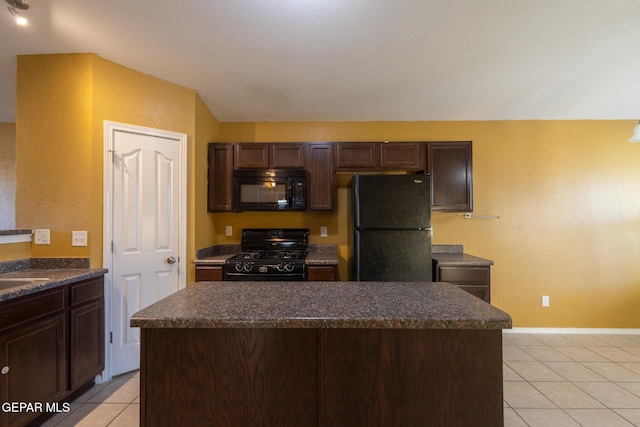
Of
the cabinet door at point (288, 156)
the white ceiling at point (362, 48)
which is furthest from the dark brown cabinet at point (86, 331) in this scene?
the cabinet door at point (288, 156)

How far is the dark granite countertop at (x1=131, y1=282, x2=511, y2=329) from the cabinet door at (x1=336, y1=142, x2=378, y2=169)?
1.81 m

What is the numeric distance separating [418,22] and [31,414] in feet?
11.0

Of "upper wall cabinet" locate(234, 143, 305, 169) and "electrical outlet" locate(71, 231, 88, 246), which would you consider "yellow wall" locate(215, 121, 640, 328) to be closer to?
"upper wall cabinet" locate(234, 143, 305, 169)

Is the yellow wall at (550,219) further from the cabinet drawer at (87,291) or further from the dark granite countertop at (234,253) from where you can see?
the cabinet drawer at (87,291)

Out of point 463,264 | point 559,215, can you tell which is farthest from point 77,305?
point 559,215

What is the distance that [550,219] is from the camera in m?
3.27

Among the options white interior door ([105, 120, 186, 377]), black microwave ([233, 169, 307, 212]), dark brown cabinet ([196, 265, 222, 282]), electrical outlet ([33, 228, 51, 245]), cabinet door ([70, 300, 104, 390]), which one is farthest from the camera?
black microwave ([233, 169, 307, 212])

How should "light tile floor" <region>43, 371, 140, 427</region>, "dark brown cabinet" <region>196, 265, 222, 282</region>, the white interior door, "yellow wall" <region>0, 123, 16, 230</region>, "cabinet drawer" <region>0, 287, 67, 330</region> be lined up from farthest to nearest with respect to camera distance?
"yellow wall" <region>0, 123, 16, 230</region> → "dark brown cabinet" <region>196, 265, 222, 282</region> → the white interior door → "light tile floor" <region>43, 371, 140, 427</region> → "cabinet drawer" <region>0, 287, 67, 330</region>

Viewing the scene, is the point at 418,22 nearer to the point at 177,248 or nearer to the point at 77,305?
the point at 177,248

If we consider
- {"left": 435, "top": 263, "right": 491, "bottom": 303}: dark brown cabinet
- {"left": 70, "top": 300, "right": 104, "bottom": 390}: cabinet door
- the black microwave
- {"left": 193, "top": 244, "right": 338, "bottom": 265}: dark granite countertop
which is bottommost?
{"left": 70, "top": 300, "right": 104, "bottom": 390}: cabinet door

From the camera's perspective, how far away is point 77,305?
1.89 m

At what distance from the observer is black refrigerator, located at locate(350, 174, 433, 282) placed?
2674mm

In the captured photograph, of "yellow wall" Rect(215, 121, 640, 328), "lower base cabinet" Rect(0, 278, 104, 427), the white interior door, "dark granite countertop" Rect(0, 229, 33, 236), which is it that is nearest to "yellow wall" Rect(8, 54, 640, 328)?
"yellow wall" Rect(215, 121, 640, 328)

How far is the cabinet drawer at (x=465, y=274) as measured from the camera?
108 inches
